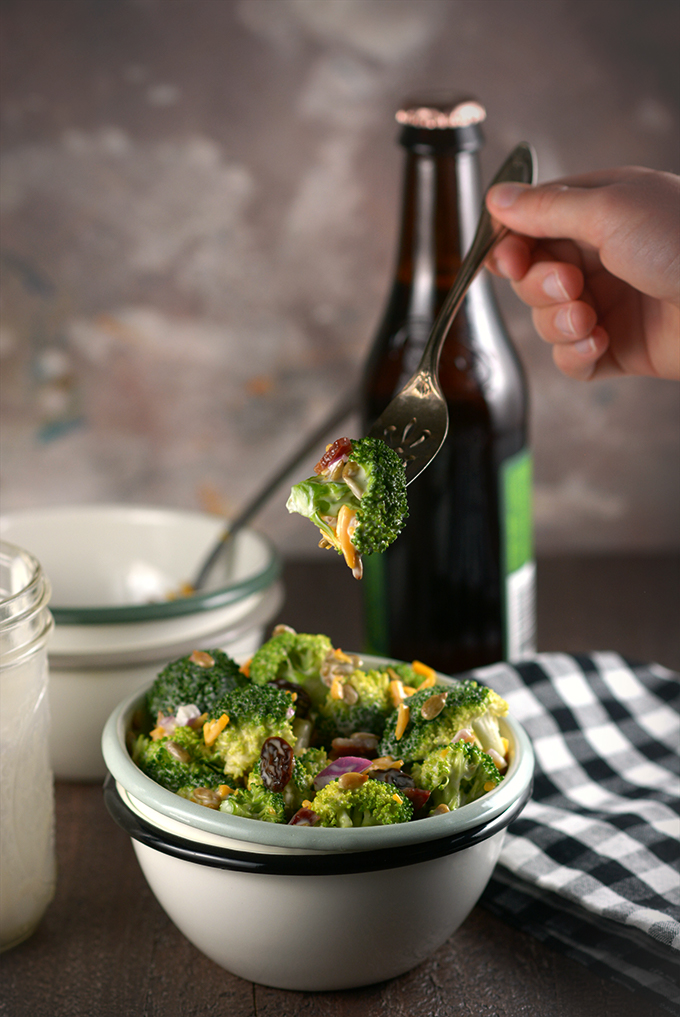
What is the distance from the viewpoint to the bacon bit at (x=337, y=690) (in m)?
0.76

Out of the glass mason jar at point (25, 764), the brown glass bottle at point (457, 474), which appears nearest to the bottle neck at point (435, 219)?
the brown glass bottle at point (457, 474)

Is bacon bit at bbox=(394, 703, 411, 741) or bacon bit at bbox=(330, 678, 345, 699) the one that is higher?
bacon bit at bbox=(330, 678, 345, 699)

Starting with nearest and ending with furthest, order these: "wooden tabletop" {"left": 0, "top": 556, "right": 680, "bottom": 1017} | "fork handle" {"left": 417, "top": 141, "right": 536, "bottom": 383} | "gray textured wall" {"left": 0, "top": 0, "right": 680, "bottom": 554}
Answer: "wooden tabletop" {"left": 0, "top": 556, "right": 680, "bottom": 1017}, "fork handle" {"left": 417, "top": 141, "right": 536, "bottom": 383}, "gray textured wall" {"left": 0, "top": 0, "right": 680, "bottom": 554}

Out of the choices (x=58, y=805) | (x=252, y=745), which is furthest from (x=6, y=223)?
(x=252, y=745)

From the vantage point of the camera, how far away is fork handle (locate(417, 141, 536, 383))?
0.83m

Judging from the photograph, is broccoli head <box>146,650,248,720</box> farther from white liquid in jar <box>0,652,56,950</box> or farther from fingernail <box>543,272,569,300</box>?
fingernail <box>543,272,569,300</box>

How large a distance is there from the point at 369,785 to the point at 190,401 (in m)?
1.07

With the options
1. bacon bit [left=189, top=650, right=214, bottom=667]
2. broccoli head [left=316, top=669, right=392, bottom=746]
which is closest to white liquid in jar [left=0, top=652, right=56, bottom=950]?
bacon bit [left=189, top=650, right=214, bottom=667]

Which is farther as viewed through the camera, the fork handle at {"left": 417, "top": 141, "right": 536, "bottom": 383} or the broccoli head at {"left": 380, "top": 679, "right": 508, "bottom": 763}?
the fork handle at {"left": 417, "top": 141, "right": 536, "bottom": 383}

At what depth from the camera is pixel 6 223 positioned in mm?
1508

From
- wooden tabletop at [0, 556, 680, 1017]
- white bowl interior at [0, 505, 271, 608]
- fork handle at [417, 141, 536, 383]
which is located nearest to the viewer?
wooden tabletop at [0, 556, 680, 1017]

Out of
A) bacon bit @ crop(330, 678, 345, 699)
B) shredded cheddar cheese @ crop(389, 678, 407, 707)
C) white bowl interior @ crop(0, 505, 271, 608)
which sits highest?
bacon bit @ crop(330, 678, 345, 699)

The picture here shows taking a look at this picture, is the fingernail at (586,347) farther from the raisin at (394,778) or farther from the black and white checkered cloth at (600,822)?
the raisin at (394,778)

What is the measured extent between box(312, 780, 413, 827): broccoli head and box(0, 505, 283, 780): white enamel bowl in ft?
0.81
